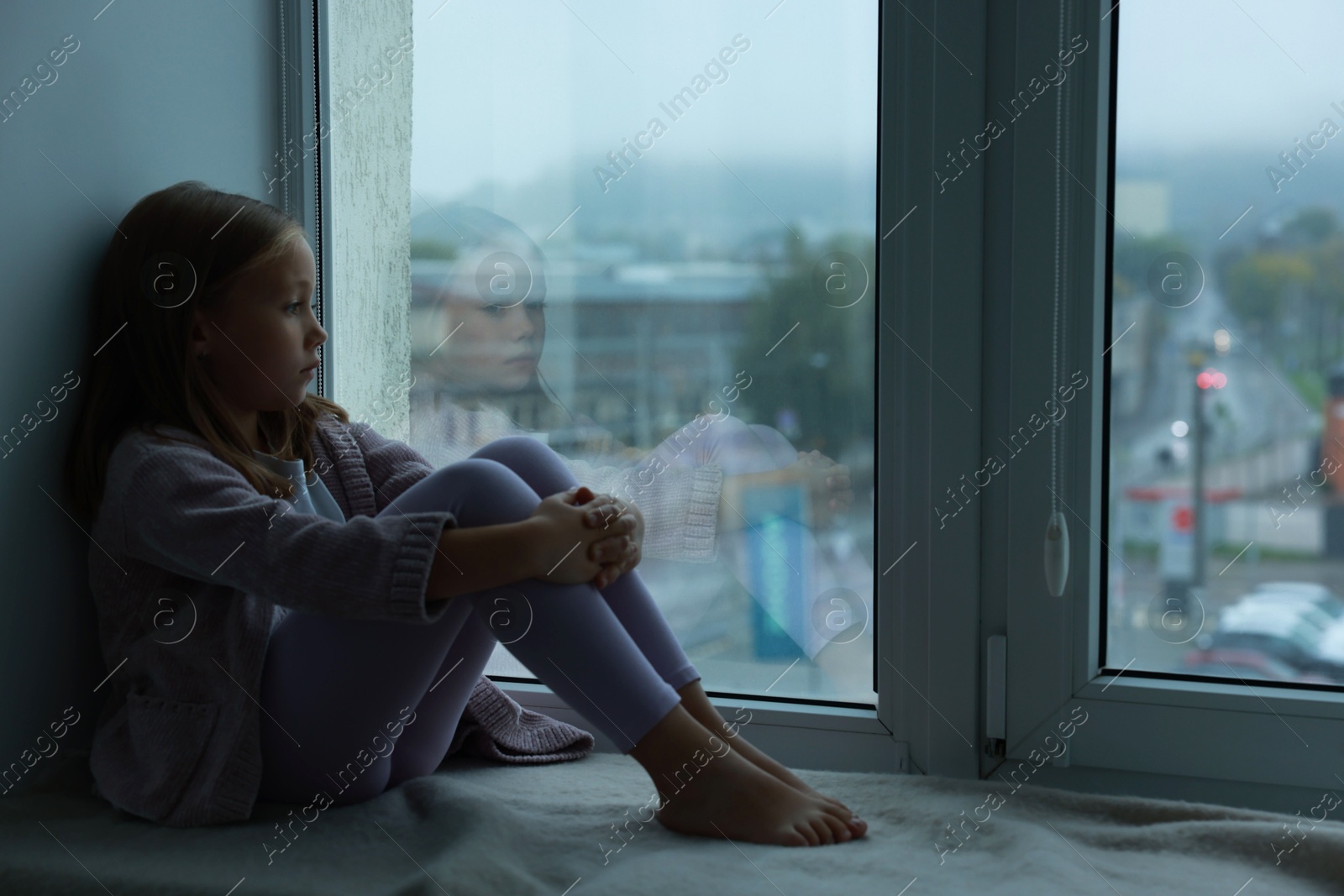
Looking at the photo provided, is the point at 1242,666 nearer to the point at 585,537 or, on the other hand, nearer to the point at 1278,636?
the point at 1278,636

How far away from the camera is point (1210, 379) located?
3.52 ft

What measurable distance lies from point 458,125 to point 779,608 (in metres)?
0.72

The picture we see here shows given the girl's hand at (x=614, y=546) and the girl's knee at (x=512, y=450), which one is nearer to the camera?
the girl's hand at (x=614, y=546)

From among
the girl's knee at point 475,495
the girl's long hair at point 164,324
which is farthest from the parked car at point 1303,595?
the girl's long hair at point 164,324

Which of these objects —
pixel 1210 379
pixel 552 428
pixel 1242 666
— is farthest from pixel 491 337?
pixel 1242 666

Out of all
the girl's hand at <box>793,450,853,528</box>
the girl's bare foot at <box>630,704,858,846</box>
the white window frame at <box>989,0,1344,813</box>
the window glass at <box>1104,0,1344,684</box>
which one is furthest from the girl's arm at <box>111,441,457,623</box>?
the window glass at <box>1104,0,1344,684</box>

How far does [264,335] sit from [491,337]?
32cm

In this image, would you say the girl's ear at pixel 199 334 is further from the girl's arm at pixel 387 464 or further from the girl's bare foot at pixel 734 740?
the girl's bare foot at pixel 734 740

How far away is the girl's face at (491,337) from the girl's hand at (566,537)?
1.19 feet

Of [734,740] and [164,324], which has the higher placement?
[164,324]

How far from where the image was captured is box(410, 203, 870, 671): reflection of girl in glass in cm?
123

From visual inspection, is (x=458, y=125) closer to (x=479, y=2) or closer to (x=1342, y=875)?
(x=479, y=2)

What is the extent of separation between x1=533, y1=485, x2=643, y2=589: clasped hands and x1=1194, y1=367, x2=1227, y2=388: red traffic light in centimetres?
59

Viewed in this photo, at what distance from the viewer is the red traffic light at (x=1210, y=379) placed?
1069mm
